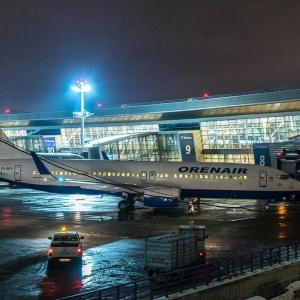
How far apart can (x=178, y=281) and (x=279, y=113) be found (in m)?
67.7

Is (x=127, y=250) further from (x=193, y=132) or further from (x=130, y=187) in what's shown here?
(x=193, y=132)

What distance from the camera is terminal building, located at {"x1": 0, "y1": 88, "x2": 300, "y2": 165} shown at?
83.1 meters

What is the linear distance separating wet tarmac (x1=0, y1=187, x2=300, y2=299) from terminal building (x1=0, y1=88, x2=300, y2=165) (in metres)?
32.0

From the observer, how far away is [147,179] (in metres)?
46.2

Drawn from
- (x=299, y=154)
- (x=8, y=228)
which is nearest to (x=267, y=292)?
(x=8, y=228)

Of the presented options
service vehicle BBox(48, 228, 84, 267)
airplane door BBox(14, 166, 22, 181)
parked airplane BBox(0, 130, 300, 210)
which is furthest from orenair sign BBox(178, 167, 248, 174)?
service vehicle BBox(48, 228, 84, 267)

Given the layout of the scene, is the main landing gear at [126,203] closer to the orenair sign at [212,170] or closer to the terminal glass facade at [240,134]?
the orenair sign at [212,170]

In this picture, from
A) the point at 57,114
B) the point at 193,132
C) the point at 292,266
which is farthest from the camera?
the point at 57,114

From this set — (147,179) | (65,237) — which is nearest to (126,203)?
(147,179)

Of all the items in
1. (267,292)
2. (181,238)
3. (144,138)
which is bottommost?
(267,292)

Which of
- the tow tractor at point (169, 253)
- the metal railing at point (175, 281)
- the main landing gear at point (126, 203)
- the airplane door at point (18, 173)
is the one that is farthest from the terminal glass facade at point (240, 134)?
the tow tractor at point (169, 253)

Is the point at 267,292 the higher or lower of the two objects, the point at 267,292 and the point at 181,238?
the lower

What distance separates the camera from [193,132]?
9362 centimetres

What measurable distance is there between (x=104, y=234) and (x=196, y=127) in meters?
64.4
